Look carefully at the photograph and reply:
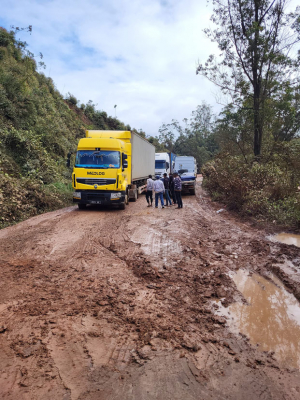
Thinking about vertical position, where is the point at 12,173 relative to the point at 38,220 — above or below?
above

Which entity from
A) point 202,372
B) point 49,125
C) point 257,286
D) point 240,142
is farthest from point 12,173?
point 240,142

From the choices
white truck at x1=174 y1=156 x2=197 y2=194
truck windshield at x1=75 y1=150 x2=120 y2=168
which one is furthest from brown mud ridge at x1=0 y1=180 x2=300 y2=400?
white truck at x1=174 y1=156 x2=197 y2=194

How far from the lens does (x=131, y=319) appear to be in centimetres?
393

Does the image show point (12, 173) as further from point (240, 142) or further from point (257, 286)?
point (240, 142)

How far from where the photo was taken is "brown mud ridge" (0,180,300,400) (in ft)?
9.21

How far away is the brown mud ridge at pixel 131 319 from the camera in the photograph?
111 inches

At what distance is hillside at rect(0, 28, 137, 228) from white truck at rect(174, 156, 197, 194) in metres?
7.24

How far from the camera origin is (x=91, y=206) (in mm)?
13445

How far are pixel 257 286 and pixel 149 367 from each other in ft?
10.0


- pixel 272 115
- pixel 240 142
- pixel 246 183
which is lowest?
pixel 246 183

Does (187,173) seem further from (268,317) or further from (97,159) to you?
(268,317)

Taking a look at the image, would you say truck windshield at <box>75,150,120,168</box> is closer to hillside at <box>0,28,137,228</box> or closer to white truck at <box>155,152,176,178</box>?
hillside at <box>0,28,137,228</box>

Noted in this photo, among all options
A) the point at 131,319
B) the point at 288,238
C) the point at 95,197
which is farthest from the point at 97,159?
the point at 131,319

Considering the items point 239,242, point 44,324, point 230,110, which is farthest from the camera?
point 230,110
